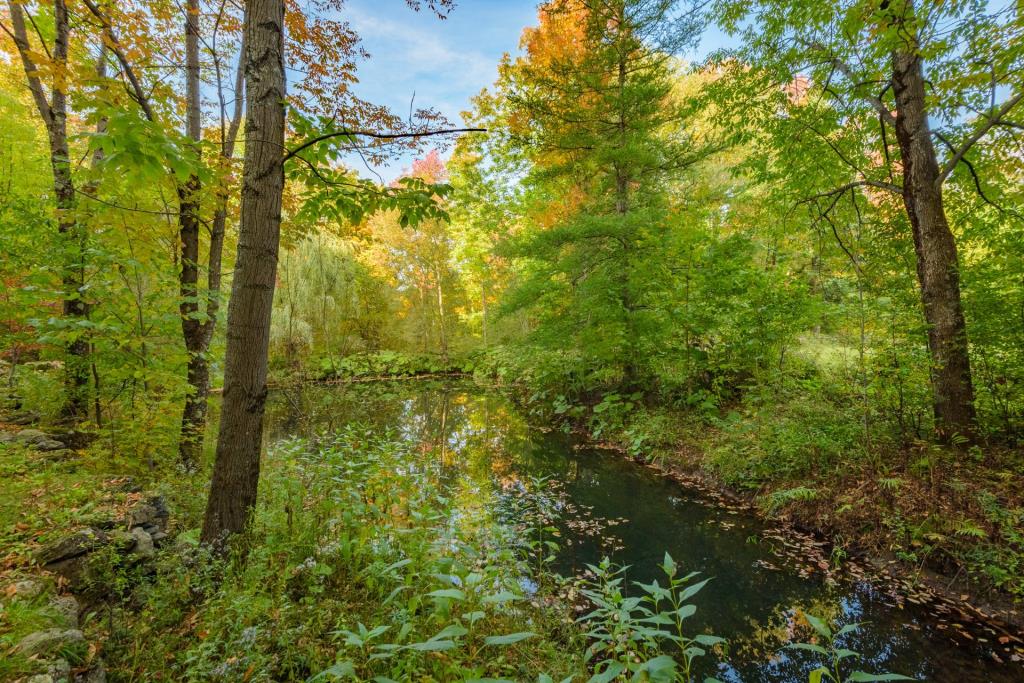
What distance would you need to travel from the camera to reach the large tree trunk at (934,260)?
15.3 ft

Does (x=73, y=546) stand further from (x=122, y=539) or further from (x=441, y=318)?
(x=441, y=318)

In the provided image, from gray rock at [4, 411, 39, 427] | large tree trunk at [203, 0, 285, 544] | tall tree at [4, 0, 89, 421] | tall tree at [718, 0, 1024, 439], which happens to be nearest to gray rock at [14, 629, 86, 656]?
large tree trunk at [203, 0, 285, 544]

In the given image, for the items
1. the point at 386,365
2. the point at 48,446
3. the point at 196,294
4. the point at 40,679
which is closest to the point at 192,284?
the point at 196,294

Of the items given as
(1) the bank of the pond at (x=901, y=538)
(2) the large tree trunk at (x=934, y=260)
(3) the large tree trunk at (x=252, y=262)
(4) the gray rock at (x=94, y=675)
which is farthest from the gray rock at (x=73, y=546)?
(2) the large tree trunk at (x=934, y=260)

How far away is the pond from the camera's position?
118 inches

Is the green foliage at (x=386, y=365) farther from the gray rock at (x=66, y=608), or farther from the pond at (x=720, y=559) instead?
the gray rock at (x=66, y=608)

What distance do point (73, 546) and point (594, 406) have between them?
9.11 meters

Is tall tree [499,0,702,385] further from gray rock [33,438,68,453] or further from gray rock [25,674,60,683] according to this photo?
gray rock [25,674,60,683]

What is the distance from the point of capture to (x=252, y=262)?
2.63 m

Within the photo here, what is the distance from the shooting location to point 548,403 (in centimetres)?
1217

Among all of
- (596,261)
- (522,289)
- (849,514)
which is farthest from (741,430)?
(522,289)

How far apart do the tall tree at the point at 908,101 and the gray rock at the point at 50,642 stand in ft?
21.6

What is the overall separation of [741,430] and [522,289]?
209 inches

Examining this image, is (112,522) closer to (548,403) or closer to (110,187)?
(110,187)
